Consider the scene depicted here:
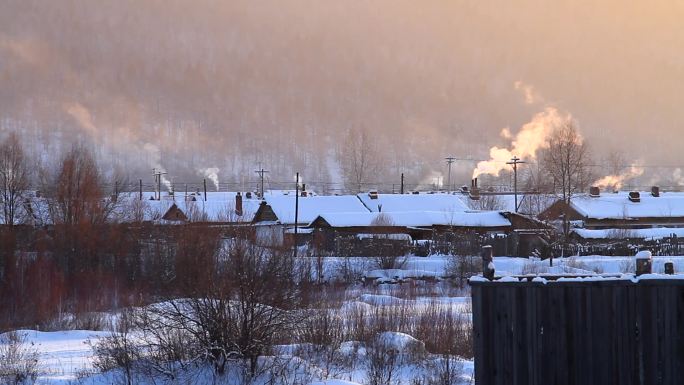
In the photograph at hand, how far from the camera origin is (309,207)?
63625mm

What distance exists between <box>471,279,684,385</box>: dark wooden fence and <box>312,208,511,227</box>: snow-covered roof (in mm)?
44403

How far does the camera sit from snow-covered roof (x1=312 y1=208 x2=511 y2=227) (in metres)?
54.1

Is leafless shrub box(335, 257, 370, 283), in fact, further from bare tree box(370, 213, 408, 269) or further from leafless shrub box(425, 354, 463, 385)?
leafless shrub box(425, 354, 463, 385)

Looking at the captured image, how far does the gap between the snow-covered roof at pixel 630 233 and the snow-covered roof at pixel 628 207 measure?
278 inches

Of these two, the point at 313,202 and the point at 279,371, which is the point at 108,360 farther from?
the point at 313,202

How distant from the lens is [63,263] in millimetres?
37719

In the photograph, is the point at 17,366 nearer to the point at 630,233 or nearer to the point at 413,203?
the point at 630,233

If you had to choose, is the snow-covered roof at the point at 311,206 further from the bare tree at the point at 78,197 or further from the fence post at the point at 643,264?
the fence post at the point at 643,264

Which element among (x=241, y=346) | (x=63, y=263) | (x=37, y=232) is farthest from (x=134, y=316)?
(x=37, y=232)

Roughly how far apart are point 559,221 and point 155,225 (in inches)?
1398

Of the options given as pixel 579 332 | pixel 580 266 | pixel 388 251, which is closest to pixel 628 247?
pixel 580 266

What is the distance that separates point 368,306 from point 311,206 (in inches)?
1601

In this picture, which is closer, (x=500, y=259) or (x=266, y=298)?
(x=266, y=298)

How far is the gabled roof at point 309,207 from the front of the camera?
202 feet
